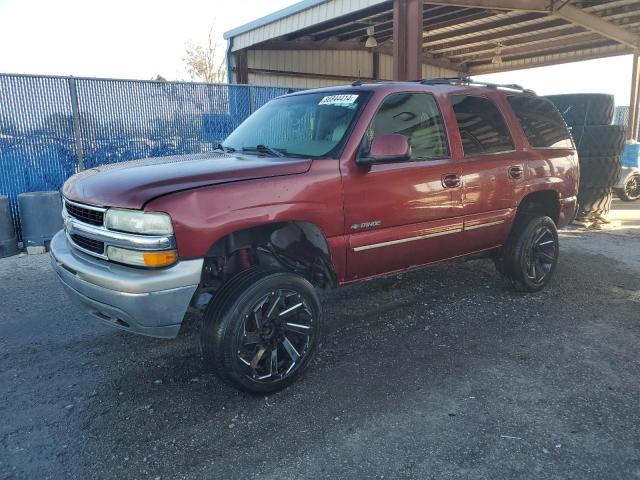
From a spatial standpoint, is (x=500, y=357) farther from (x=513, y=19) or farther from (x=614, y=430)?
(x=513, y=19)

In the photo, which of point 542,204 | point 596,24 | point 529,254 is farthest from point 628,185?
point 529,254

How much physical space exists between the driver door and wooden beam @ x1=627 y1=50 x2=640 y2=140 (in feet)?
44.3

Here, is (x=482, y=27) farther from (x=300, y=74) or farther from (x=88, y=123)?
(x=88, y=123)

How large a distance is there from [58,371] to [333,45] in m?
16.4

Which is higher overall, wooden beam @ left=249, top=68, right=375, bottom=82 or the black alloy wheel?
wooden beam @ left=249, top=68, right=375, bottom=82

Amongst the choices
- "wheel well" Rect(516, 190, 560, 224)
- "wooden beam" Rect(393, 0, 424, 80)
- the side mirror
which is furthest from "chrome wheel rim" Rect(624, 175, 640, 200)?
the side mirror

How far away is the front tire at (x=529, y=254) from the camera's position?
4.76 m

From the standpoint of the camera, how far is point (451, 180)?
13.1 ft

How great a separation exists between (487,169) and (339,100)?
147 centimetres

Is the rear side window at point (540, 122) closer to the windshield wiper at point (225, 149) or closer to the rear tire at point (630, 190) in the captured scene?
the windshield wiper at point (225, 149)

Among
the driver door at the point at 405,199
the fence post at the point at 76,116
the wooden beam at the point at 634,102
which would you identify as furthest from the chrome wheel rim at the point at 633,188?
the fence post at the point at 76,116

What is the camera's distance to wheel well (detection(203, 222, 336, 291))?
10.4 feet

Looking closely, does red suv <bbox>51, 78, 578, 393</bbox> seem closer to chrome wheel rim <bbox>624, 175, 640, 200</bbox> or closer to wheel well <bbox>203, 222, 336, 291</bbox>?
wheel well <bbox>203, 222, 336, 291</bbox>

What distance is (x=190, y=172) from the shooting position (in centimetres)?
302
